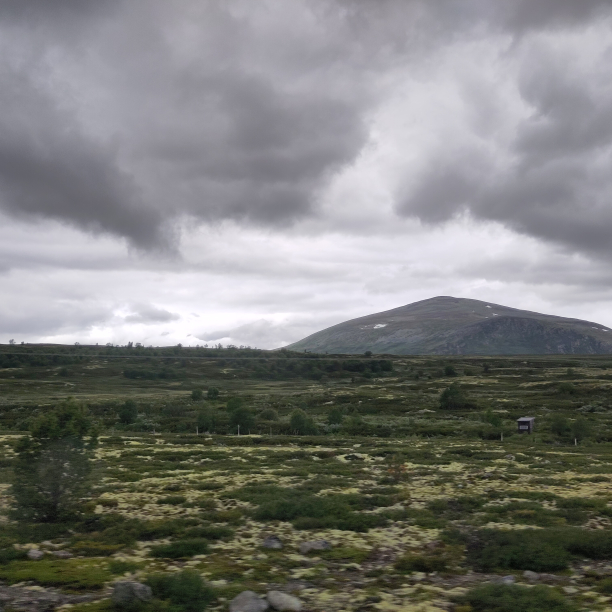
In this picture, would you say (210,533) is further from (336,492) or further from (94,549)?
(336,492)

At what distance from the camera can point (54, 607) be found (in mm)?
11133

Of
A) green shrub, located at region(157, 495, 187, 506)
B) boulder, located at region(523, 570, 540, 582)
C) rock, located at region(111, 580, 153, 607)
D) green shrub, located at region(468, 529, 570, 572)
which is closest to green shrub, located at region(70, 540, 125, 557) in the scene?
rock, located at region(111, 580, 153, 607)

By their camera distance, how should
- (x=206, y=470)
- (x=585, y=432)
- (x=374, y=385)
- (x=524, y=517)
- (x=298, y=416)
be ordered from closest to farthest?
(x=524, y=517)
(x=206, y=470)
(x=585, y=432)
(x=298, y=416)
(x=374, y=385)

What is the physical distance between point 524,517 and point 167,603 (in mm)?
12900

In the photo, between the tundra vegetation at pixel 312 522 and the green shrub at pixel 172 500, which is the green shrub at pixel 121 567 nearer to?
the tundra vegetation at pixel 312 522

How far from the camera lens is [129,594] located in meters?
11.0

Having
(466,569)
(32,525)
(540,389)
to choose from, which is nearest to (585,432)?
(466,569)

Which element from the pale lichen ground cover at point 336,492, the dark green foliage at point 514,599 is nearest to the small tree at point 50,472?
the pale lichen ground cover at point 336,492

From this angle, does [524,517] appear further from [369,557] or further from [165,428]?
[165,428]

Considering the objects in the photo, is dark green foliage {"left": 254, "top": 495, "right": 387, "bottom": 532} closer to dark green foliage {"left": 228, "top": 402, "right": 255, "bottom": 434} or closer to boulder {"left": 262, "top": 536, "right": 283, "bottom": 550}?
boulder {"left": 262, "top": 536, "right": 283, "bottom": 550}

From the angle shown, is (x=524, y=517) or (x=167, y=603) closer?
(x=167, y=603)

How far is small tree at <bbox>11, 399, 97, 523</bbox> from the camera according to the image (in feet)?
60.6

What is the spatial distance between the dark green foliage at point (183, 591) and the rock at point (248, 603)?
61 cm

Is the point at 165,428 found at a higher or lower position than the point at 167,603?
lower
